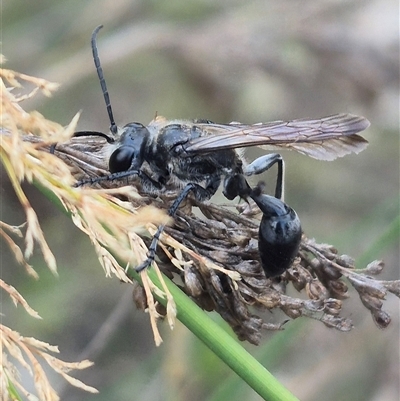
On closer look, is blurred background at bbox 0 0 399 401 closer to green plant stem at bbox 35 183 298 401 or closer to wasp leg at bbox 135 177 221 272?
wasp leg at bbox 135 177 221 272

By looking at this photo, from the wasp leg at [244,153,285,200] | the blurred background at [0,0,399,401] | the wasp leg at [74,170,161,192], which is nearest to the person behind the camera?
the wasp leg at [74,170,161,192]

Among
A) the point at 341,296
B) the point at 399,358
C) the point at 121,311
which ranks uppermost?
the point at 341,296

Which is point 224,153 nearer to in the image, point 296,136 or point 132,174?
point 296,136

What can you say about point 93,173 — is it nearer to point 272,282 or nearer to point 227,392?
point 272,282

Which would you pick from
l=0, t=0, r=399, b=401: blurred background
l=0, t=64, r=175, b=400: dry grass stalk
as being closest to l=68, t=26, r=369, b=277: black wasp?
l=0, t=64, r=175, b=400: dry grass stalk

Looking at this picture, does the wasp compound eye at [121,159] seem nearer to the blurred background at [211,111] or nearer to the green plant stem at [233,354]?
the green plant stem at [233,354]

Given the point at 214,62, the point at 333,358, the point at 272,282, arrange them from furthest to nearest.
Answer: the point at 214,62, the point at 333,358, the point at 272,282

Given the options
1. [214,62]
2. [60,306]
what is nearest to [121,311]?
[60,306]

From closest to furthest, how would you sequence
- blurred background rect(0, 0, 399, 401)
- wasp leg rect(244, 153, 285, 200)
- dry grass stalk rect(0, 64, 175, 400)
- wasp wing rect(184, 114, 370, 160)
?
dry grass stalk rect(0, 64, 175, 400)
wasp wing rect(184, 114, 370, 160)
wasp leg rect(244, 153, 285, 200)
blurred background rect(0, 0, 399, 401)
